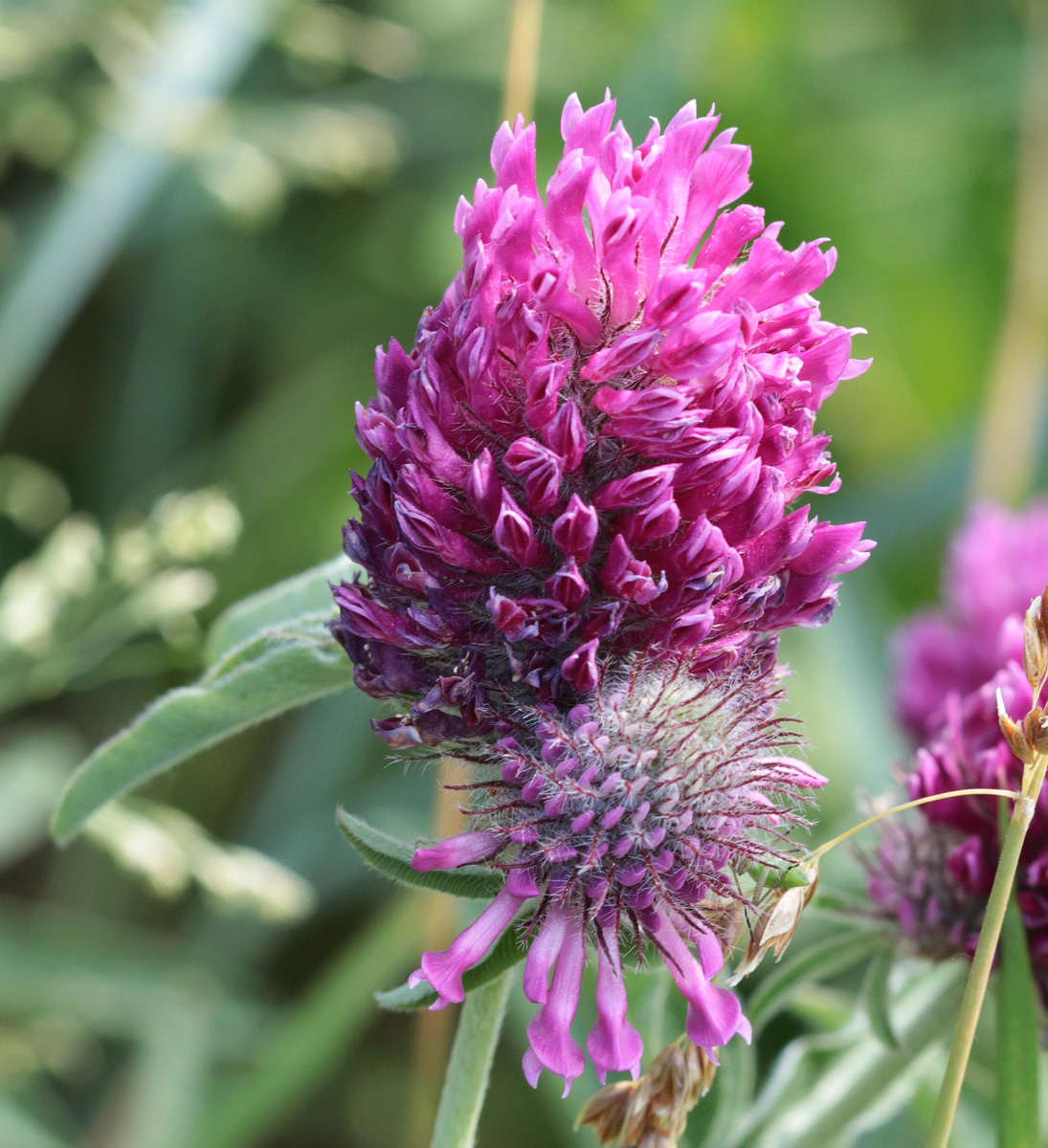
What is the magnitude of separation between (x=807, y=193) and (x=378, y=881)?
2.10 m

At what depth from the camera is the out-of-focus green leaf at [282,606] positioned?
1174 mm

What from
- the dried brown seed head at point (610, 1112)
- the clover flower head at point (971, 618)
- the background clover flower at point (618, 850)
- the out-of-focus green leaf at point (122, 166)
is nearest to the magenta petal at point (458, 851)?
the background clover flower at point (618, 850)

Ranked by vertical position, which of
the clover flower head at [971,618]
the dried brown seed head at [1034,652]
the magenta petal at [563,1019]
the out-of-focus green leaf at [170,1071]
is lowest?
the out-of-focus green leaf at [170,1071]

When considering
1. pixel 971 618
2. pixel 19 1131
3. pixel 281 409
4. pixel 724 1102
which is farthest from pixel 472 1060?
pixel 281 409

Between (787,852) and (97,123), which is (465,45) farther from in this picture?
(787,852)

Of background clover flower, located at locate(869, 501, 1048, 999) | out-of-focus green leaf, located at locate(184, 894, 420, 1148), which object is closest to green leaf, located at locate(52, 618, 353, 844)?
background clover flower, located at locate(869, 501, 1048, 999)

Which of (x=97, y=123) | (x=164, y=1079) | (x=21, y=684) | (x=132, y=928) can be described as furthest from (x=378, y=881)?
(x=97, y=123)

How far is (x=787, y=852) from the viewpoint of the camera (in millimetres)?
946

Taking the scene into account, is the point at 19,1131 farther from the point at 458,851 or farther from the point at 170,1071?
the point at 458,851

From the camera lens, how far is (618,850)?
2.91 ft

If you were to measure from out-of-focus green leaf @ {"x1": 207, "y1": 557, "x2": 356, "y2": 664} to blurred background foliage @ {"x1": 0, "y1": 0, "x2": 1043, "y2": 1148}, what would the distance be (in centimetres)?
42

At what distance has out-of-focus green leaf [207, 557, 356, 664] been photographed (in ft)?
3.85

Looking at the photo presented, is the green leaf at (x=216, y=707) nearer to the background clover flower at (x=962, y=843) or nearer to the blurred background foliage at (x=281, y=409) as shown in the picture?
the blurred background foliage at (x=281, y=409)

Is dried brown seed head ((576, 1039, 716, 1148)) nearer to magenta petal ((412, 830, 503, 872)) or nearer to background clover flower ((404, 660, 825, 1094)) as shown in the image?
background clover flower ((404, 660, 825, 1094))
